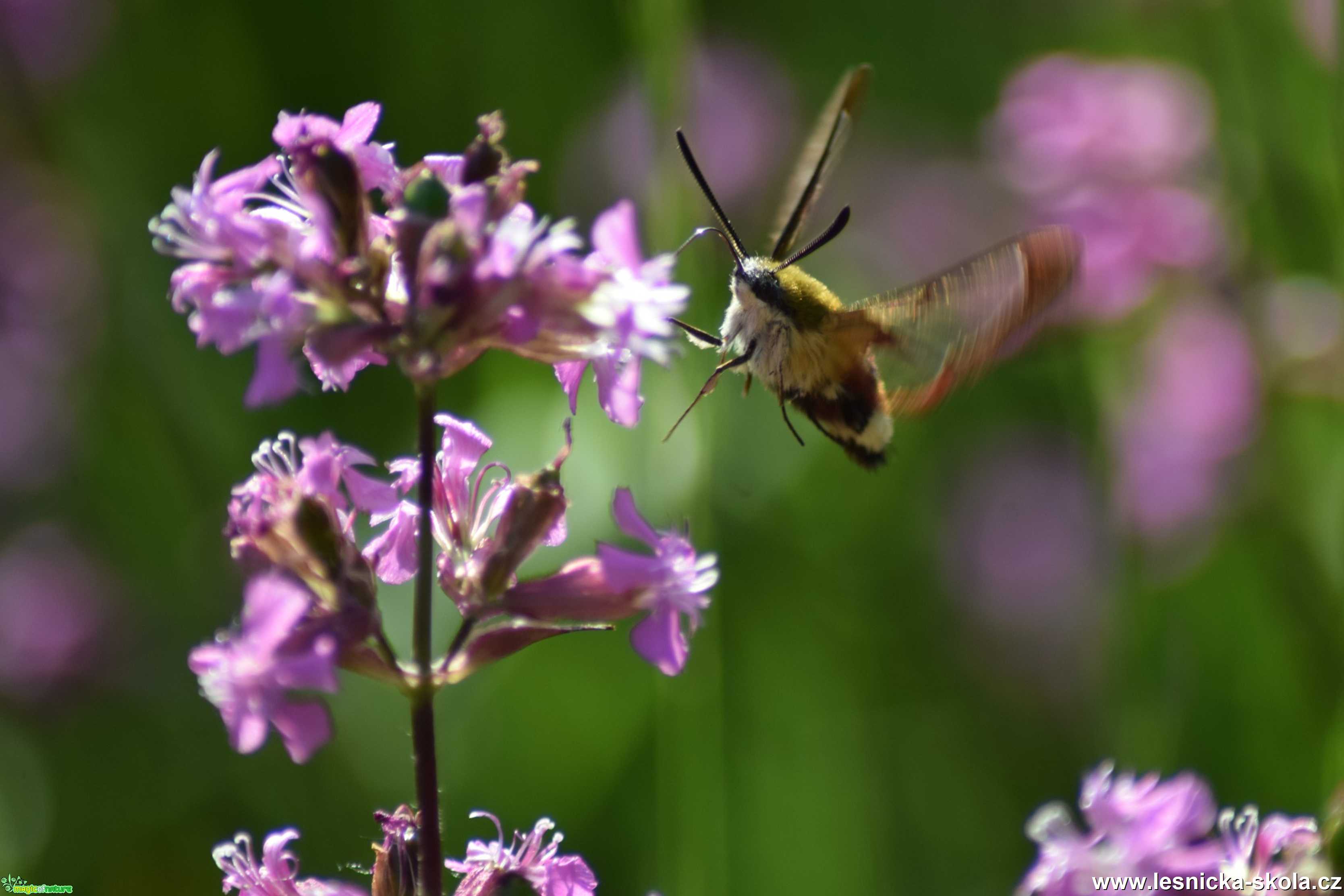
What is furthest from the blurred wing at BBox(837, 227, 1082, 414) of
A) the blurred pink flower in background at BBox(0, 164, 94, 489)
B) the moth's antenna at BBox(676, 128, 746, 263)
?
the blurred pink flower in background at BBox(0, 164, 94, 489)

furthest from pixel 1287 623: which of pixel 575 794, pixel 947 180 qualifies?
pixel 947 180

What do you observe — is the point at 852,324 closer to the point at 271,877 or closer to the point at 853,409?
the point at 853,409

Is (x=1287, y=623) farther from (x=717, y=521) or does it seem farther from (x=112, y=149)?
(x=112, y=149)

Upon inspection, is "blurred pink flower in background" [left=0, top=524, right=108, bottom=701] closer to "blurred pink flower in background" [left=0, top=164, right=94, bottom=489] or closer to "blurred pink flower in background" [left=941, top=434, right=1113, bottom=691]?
"blurred pink flower in background" [left=0, top=164, right=94, bottom=489]

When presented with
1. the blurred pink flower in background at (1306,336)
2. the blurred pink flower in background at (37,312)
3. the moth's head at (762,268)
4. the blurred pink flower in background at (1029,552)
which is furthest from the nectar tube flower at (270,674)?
the blurred pink flower in background at (1029,552)

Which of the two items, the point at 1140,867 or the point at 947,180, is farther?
the point at 947,180

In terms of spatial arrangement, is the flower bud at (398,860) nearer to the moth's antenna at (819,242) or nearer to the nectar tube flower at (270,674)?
the nectar tube flower at (270,674)
